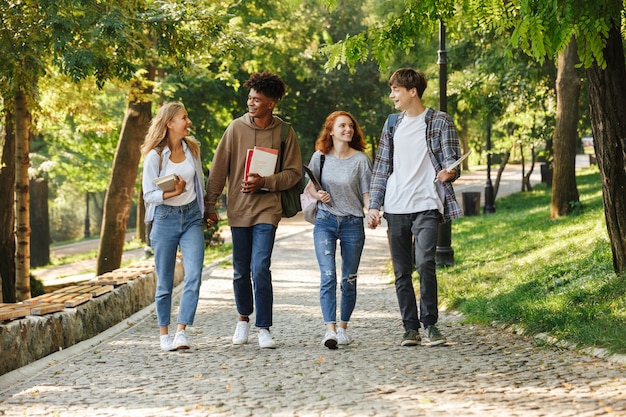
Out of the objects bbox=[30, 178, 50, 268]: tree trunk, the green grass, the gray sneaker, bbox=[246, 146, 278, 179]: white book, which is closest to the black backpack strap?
bbox=[246, 146, 278, 179]: white book

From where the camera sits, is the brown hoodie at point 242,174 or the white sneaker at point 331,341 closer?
the white sneaker at point 331,341

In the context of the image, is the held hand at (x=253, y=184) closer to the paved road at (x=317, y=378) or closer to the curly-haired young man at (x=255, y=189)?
the curly-haired young man at (x=255, y=189)

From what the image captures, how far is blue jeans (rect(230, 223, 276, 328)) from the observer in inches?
287

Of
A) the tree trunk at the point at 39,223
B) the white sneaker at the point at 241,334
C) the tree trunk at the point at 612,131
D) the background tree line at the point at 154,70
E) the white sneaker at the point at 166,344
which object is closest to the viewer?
the white sneaker at the point at 166,344

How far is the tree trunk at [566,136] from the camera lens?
720 inches

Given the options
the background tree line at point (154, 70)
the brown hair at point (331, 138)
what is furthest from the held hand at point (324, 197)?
the background tree line at point (154, 70)

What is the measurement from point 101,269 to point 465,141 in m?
30.0

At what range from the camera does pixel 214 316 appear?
10.3 meters

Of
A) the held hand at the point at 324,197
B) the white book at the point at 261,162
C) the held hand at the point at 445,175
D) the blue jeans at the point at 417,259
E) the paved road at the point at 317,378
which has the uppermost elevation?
the white book at the point at 261,162

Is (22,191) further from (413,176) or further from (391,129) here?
(413,176)

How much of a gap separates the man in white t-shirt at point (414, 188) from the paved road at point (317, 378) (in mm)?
409

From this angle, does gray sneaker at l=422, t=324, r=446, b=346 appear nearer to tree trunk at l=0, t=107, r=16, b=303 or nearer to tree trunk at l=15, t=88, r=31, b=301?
tree trunk at l=15, t=88, r=31, b=301

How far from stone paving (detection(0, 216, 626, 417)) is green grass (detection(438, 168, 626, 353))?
0.34 metres

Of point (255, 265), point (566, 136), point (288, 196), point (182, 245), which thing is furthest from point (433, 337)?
point (566, 136)
